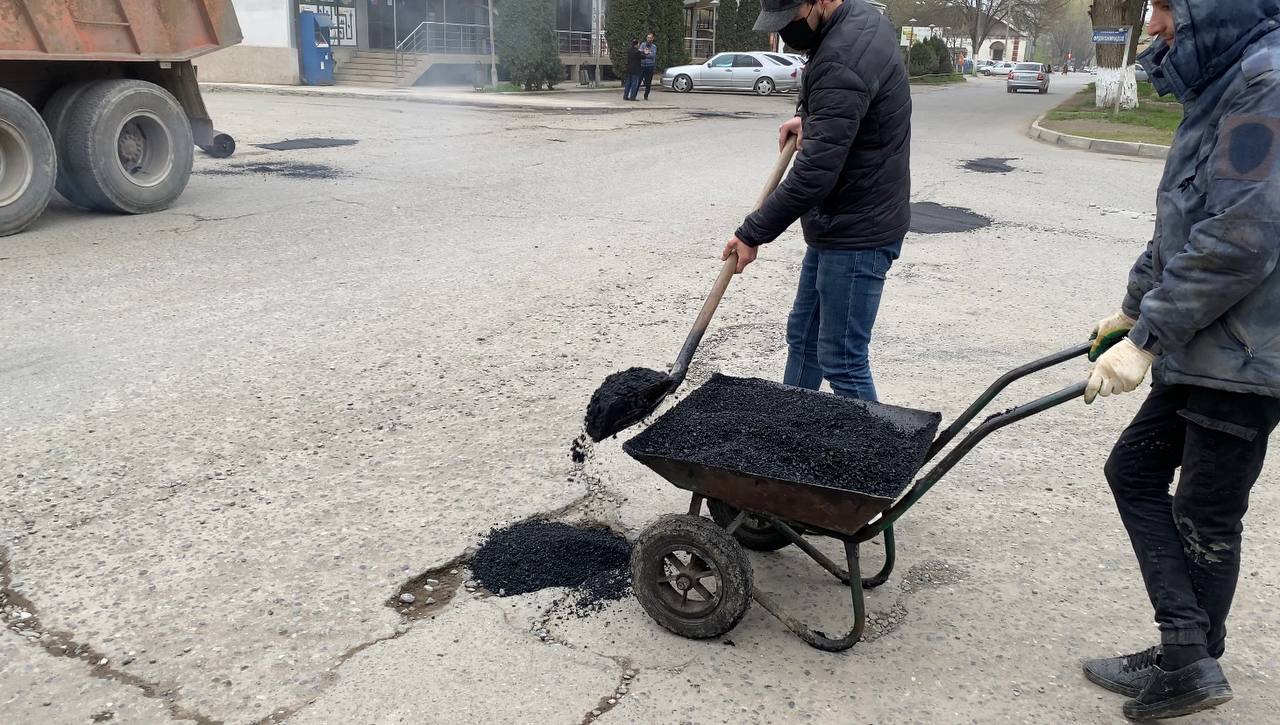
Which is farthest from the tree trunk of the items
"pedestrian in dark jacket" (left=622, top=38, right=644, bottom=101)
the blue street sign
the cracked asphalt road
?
the cracked asphalt road

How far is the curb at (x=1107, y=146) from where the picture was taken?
1611 centimetres

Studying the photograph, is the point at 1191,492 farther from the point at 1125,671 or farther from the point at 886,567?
the point at 886,567

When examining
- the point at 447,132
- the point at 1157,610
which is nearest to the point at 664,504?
the point at 1157,610

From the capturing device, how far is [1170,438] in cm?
252

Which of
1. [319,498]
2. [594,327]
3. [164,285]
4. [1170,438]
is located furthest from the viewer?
[164,285]

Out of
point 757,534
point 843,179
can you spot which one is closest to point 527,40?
point 843,179

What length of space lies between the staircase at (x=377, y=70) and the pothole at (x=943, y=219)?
21278 millimetres

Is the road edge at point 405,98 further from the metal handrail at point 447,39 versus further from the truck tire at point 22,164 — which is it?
the truck tire at point 22,164

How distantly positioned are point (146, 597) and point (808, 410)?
6.97 ft

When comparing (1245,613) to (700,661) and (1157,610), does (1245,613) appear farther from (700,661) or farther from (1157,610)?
(700,661)

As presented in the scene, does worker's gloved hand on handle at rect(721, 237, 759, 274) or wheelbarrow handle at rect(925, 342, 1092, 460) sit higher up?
worker's gloved hand on handle at rect(721, 237, 759, 274)

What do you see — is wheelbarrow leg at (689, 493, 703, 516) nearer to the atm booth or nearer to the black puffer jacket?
the black puffer jacket

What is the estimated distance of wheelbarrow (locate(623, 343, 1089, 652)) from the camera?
102 inches

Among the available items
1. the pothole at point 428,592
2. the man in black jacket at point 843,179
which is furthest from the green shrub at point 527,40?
the pothole at point 428,592
